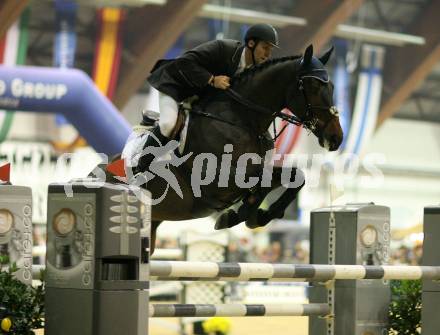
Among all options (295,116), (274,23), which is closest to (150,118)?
(295,116)

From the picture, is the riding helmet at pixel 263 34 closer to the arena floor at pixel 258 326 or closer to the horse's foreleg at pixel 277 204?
the horse's foreleg at pixel 277 204

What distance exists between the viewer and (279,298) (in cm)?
1034

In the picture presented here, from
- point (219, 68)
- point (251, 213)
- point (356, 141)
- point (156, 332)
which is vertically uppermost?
point (356, 141)

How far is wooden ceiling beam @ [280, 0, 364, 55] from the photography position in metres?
15.9

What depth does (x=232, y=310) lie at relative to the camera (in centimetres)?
389

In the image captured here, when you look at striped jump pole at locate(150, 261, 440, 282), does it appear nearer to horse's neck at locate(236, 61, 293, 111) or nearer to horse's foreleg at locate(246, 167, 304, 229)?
horse's foreleg at locate(246, 167, 304, 229)

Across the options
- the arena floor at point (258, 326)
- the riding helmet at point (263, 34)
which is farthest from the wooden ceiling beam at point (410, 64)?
the riding helmet at point (263, 34)

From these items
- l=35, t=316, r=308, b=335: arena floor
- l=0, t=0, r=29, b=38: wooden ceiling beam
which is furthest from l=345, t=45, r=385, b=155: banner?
l=35, t=316, r=308, b=335: arena floor

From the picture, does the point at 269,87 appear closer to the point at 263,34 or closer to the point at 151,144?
the point at 263,34

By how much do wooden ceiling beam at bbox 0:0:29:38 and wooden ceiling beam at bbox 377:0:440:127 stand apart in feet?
26.8

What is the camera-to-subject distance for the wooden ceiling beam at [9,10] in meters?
12.5

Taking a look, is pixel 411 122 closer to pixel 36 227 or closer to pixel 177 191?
pixel 36 227

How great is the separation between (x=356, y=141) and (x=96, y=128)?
339 inches

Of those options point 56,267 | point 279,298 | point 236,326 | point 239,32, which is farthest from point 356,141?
point 56,267
